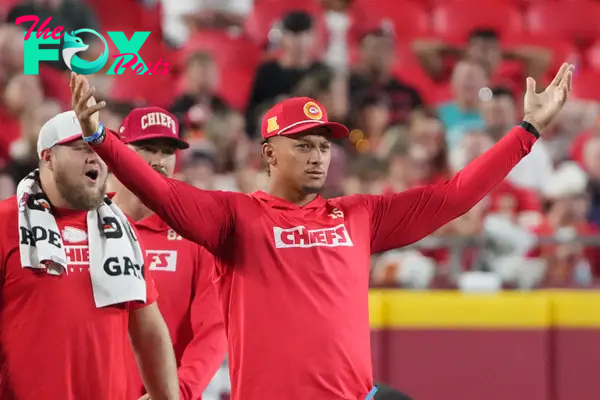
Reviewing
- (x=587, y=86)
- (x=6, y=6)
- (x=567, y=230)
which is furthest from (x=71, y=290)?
(x=587, y=86)

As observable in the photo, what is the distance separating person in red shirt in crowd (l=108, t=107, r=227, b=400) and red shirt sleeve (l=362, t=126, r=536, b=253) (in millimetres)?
895

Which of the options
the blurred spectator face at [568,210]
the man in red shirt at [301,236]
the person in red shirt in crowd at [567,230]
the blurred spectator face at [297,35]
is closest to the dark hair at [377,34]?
the blurred spectator face at [297,35]

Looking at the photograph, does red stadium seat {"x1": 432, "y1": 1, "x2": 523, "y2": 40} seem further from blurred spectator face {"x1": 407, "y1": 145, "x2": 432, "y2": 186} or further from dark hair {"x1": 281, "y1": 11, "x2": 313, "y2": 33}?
blurred spectator face {"x1": 407, "y1": 145, "x2": 432, "y2": 186}

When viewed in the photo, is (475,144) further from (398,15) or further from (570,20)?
(570,20)

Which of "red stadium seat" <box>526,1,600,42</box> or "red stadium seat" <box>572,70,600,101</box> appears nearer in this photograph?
"red stadium seat" <box>572,70,600,101</box>

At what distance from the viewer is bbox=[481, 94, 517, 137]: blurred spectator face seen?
8938mm

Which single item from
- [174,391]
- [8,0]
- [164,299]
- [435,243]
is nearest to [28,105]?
[8,0]

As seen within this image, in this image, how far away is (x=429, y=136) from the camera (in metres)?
8.73

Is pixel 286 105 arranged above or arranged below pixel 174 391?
above

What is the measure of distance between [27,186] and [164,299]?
91 cm

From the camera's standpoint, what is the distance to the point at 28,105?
335 inches

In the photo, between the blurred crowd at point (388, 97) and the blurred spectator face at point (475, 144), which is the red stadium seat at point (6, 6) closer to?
the blurred crowd at point (388, 97)

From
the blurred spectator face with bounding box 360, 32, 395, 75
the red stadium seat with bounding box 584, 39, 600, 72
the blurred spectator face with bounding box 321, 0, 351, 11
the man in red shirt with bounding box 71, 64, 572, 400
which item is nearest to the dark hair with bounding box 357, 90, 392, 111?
the blurred spectator face with bounding box 360, 32, 395, 75

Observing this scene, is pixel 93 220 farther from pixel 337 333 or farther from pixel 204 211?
pixel 337 333
